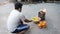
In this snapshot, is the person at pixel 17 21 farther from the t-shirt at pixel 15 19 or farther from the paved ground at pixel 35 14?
the paved ground at pixel 35 14

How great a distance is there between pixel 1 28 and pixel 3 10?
1.95 metres

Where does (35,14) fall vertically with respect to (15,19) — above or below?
below

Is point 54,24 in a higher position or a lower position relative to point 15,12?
lower

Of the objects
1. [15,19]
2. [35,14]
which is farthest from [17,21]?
[35,14]

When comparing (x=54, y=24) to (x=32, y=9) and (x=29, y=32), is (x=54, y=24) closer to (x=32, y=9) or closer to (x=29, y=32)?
(x=29, y=32)

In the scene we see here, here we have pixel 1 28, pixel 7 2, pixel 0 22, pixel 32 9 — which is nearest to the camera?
pixel 1 28

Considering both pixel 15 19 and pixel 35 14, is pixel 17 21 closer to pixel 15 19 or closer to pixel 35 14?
pixel 15 19

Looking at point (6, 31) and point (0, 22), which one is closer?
point (6, 31)

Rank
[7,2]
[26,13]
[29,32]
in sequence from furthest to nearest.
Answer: [7,2] < [26,13] < [29,32]

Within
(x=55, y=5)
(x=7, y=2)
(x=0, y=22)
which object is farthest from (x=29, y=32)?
(x=7, y=2)

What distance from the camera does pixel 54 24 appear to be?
5.44 metres

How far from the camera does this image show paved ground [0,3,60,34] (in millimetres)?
5023

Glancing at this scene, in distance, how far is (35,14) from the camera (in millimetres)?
6383

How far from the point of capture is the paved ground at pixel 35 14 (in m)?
5.02
